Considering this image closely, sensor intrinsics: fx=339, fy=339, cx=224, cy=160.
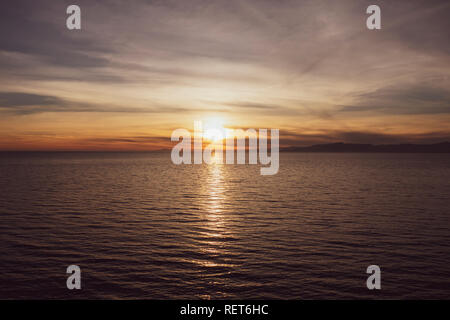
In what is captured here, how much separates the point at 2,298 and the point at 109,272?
5704 millimetres

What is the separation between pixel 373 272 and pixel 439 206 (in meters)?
31.5

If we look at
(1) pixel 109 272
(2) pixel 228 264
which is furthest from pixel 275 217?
(1) pixel 109 272

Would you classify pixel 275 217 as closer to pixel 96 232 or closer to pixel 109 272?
pixel 96 232

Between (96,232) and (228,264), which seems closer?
(228,264)

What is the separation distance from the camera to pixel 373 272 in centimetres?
2120
